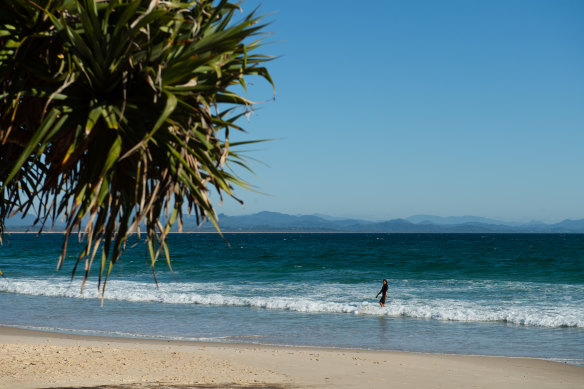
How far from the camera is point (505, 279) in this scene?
32.7m

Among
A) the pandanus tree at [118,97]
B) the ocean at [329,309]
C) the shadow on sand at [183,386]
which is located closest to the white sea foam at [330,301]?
the ocean at [329,309]

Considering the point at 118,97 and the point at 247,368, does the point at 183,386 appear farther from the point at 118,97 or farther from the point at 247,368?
the point at 118,97

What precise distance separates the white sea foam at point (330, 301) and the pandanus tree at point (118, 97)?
466 inches

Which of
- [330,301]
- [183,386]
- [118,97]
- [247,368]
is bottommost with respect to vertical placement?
[330,301]

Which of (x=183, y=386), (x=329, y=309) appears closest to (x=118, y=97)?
(x=183, y=386)

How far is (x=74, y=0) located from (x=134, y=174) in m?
1.24

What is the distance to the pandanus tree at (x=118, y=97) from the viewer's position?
3887 millimetres

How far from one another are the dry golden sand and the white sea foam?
5004mm

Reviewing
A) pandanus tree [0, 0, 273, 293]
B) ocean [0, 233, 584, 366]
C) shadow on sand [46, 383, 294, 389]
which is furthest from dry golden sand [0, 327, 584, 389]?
pandanus tree [0, 0, 273, 293]

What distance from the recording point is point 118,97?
4078mm

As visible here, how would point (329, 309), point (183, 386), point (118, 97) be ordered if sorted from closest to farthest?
point (118, 97)
point (183, 386)
point (329, 309)

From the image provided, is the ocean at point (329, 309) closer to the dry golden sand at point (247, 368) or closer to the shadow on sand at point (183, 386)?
the dry golden sand at point (247, 368)

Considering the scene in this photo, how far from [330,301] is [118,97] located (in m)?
18.7

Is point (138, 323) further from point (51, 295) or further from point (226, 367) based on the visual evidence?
point (51, 295)
